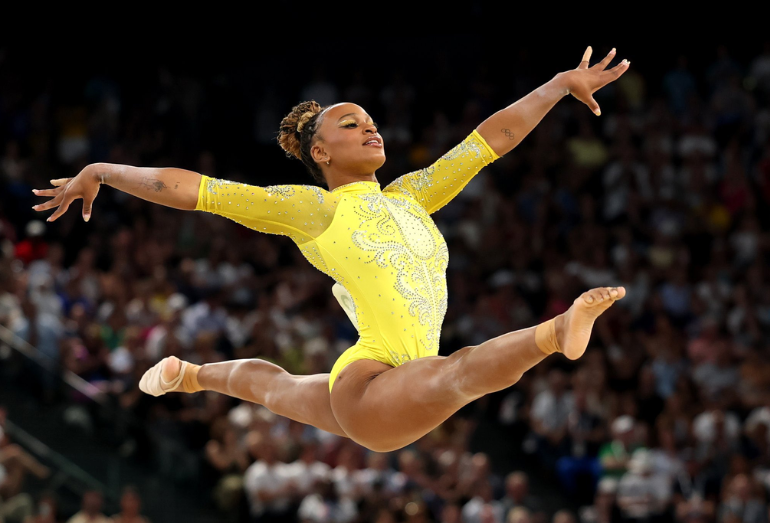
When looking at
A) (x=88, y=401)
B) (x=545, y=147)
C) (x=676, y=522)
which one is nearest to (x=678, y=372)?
(x=676, y=522)

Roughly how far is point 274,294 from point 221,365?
227 inches

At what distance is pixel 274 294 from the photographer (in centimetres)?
1088

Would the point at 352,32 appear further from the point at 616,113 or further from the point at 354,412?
the point at 354,412

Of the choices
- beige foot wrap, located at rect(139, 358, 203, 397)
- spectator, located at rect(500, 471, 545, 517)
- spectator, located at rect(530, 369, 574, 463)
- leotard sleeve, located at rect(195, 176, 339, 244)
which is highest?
spectator, located at rect(530, 369, 574, 463)

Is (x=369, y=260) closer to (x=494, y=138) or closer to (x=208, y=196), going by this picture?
(x=208, y=196)

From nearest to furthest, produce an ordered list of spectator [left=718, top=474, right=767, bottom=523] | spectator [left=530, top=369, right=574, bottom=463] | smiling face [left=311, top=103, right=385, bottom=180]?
1. smiling face [left=311, top=103, right=385, bottom=180]
2. spectator [left=718, top=474, right=767, bottom=523]
3. spectator [left=530, top=369, right=574, bottom=463]

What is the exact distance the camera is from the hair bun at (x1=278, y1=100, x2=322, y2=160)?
16.4ft

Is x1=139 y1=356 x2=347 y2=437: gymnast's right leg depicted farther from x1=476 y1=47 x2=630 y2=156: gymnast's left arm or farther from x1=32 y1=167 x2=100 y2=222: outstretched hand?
x1=476 y1=47 x2=630 y2=156: gymnast's left arm

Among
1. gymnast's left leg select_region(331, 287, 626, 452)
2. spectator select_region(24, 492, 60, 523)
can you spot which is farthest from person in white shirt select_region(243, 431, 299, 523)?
gymnast's left leg select_region(331, 287, 626, 452)

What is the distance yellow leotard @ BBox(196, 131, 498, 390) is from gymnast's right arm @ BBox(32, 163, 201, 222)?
72 millimetres

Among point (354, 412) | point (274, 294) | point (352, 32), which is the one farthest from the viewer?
point (352, 32)

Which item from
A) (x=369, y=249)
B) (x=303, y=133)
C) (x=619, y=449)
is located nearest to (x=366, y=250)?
(x=369, y=249)

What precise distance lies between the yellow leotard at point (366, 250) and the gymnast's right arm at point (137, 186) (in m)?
0.07

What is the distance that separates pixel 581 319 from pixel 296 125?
1.99m
